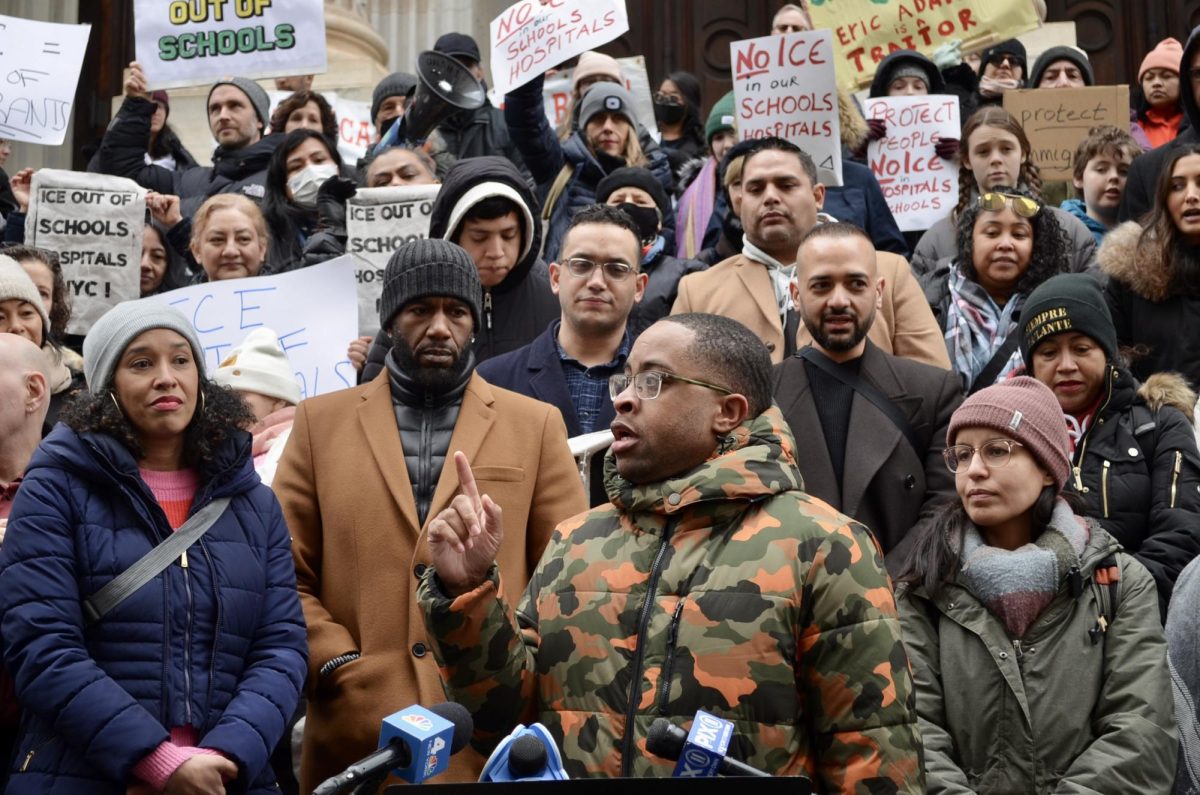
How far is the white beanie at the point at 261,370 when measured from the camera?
6.19m

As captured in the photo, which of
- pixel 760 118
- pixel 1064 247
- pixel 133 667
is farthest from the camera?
pixel 760 118

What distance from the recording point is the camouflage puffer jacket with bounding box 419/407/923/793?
137 inches

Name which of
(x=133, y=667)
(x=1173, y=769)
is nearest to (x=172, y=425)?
(x=133, y=667)

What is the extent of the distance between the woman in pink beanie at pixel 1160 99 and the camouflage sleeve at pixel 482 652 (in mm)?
7118

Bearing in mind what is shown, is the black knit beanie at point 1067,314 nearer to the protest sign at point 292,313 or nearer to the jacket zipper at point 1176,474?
the jacket zipper at point 1176,474

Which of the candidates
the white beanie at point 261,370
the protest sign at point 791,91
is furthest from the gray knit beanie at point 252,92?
the white beanie at point 261,370

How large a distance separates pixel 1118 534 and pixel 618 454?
233cm

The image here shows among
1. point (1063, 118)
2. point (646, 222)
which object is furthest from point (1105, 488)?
point (1063, 118)

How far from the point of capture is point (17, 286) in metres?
6.19

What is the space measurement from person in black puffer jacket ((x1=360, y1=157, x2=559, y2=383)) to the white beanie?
0.29 m

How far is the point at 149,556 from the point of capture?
4316 millimetres

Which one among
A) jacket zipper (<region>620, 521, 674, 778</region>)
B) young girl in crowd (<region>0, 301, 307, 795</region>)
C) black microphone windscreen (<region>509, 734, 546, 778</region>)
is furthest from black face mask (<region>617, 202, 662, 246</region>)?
black microphone windscreen (<region>509, 734, 546, 778</region>)

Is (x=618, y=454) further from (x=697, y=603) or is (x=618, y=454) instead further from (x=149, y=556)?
(x=149, y=556)

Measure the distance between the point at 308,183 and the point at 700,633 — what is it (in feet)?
18.1
